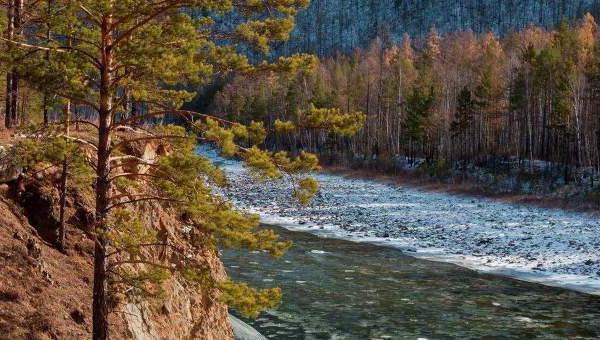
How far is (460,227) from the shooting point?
3016 cm

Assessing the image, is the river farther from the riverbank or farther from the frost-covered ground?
the riverbank

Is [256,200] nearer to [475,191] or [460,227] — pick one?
[475,191]

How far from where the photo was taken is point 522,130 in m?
56.0

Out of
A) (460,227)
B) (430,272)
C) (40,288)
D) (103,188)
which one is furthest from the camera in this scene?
(460,227)

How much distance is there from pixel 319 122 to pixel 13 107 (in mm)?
15097

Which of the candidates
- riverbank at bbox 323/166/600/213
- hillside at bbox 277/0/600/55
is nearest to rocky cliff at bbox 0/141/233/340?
riverbank at bbox 323/166/600/213

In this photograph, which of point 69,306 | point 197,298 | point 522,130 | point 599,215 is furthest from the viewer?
point 522,130

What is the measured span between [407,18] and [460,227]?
13885 cm

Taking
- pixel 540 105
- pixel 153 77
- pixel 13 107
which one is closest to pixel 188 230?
pixel 153 77

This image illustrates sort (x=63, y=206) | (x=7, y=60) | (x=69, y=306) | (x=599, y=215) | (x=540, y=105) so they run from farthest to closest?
(x=540, y=105) → (x=599, y=215) → (x=63, y=206) → (x=69, y=306) → (x=7, y=60)

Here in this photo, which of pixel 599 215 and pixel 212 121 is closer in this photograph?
pixel 212 121

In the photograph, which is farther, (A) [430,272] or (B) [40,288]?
(A) [430,272]

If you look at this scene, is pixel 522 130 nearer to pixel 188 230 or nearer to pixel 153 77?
pixel 188 230

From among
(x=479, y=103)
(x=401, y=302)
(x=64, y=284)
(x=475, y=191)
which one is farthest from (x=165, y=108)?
(x=479, y=103)
